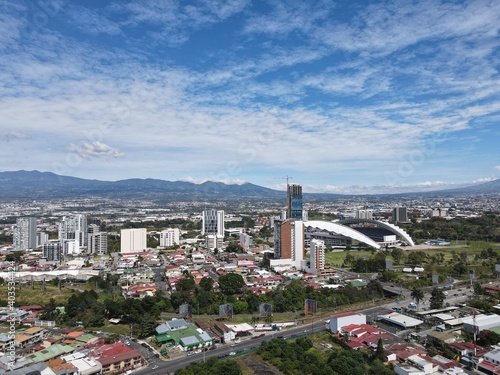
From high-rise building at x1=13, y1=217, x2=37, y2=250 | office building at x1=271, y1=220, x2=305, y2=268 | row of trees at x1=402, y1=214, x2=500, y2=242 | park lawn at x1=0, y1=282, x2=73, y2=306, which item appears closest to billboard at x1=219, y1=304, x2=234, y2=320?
park lawn at x1=0, y1=282, x2=73, y2=306

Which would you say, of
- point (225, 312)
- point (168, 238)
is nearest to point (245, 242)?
point (168, 238)

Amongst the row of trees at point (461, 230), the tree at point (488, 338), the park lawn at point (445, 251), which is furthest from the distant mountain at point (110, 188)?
the tree at point (488, 338)

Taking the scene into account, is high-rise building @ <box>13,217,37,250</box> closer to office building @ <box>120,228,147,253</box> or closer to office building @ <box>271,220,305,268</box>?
office building @ <box>120,228,147,253</box>

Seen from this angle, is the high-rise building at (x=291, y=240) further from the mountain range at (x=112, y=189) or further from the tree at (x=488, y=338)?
the mountain range at (x=112, y=189)

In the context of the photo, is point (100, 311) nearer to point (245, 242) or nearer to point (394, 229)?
point (245, 242)

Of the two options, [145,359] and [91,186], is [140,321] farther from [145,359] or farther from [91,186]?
[91,186]

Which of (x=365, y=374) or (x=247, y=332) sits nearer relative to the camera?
(x=365, y=374)

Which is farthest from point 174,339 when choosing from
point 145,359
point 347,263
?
point 347,263
